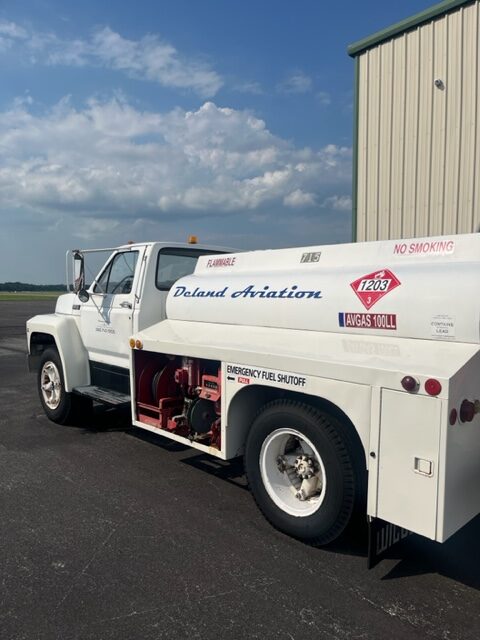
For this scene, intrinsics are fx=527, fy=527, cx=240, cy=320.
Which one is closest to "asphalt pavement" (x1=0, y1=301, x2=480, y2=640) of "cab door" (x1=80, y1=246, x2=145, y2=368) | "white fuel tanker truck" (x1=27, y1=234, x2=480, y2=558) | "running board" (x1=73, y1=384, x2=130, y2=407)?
"white fuel tanker truck" (x1=27, y1=234, x2=480, y2=558)

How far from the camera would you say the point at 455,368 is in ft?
9.48

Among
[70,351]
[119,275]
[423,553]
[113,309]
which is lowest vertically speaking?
[423,553]

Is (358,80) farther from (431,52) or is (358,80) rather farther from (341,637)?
(341,637)

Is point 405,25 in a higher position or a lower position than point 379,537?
higher

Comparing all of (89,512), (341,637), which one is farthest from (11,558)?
(341,637)

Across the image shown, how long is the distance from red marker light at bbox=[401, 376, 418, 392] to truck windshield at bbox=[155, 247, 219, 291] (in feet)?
11.1

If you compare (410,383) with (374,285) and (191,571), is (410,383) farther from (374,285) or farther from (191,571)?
(191,571)

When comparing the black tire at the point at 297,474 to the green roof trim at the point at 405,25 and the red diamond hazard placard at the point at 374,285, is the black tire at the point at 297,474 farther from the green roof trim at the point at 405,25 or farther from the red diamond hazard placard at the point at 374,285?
the green roof trim at the point at 405,25

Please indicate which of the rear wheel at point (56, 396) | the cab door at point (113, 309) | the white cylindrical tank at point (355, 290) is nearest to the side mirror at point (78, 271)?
the cab door at point (113, 309)

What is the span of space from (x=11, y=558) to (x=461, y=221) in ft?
18.5

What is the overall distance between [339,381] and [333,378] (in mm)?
44

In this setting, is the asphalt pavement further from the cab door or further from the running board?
the cab door

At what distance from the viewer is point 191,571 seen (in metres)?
3.35

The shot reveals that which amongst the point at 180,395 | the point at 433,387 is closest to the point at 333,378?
the point at 433,387
